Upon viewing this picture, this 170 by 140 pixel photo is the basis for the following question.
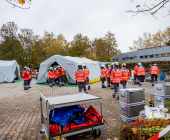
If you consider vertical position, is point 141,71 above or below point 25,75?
above

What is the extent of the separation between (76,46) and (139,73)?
29416 millimetres

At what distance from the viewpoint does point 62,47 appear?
43.0m

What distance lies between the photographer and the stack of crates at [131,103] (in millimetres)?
4797

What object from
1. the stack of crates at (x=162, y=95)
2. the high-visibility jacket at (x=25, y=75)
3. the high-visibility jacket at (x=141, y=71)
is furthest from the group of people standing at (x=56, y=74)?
the stack of crates at (x=162, y=95)

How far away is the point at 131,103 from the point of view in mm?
4828

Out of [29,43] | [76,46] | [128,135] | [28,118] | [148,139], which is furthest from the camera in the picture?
[76,46]

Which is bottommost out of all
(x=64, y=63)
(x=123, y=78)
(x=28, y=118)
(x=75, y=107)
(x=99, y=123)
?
(x=28, y=118)

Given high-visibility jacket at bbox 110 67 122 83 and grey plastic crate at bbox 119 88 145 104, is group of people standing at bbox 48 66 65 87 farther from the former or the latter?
grey plastic crate at bbox 119 88 145 104

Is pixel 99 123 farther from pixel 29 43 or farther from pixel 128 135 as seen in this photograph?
pixel 29 43

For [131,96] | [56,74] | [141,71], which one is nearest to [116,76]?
[131,96]

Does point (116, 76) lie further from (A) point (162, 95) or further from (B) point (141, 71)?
(B) point (141, 71)

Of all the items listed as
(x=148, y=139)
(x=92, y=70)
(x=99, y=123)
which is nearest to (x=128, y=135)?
(x=148, y=139)

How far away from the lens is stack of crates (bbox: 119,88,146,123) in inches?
189

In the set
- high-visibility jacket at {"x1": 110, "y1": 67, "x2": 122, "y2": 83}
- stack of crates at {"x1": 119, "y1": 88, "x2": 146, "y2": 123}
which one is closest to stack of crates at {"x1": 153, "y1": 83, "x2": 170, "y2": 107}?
stack of crates at {"x1": 119, "y1": 88, "x2": 146, "y2": 123}
